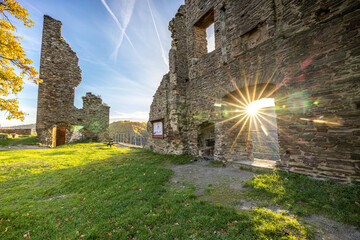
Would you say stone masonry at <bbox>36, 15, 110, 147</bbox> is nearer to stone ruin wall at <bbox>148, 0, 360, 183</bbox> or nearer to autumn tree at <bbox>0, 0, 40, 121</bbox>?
autumn tree at <bbox>0, 0, 40, 121</bbox>

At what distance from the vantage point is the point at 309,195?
135 inches

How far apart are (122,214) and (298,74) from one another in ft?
20.1

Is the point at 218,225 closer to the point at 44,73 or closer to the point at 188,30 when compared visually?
the point at 188,30

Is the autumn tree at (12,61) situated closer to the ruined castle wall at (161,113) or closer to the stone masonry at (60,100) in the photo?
the ruined castle wall at (161,113)

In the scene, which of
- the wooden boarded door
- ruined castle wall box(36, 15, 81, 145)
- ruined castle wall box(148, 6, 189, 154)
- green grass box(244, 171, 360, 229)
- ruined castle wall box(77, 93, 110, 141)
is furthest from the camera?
ruined castle wall box(77, 93, 110, 141)

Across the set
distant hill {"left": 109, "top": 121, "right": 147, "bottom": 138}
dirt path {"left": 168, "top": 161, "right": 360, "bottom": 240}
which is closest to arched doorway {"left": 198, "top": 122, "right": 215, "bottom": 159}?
dirt path {"left": 168, "top": 161, "right": 360, "bottom": 240}

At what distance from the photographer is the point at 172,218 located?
2994mm

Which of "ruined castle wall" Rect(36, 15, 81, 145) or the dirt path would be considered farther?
"ruined castle wall" Rect(36, 15, 81, 145)

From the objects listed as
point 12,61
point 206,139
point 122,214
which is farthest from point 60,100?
point 122,214

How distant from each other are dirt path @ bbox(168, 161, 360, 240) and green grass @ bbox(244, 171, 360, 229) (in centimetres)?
20

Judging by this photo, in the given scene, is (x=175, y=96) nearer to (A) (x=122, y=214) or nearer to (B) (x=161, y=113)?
(B) (x=161, y=113)

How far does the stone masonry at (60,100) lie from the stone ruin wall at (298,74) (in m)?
15.8

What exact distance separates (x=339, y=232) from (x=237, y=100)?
546 centimetres

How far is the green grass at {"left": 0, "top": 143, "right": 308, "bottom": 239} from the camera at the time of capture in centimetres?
Answer: 254
